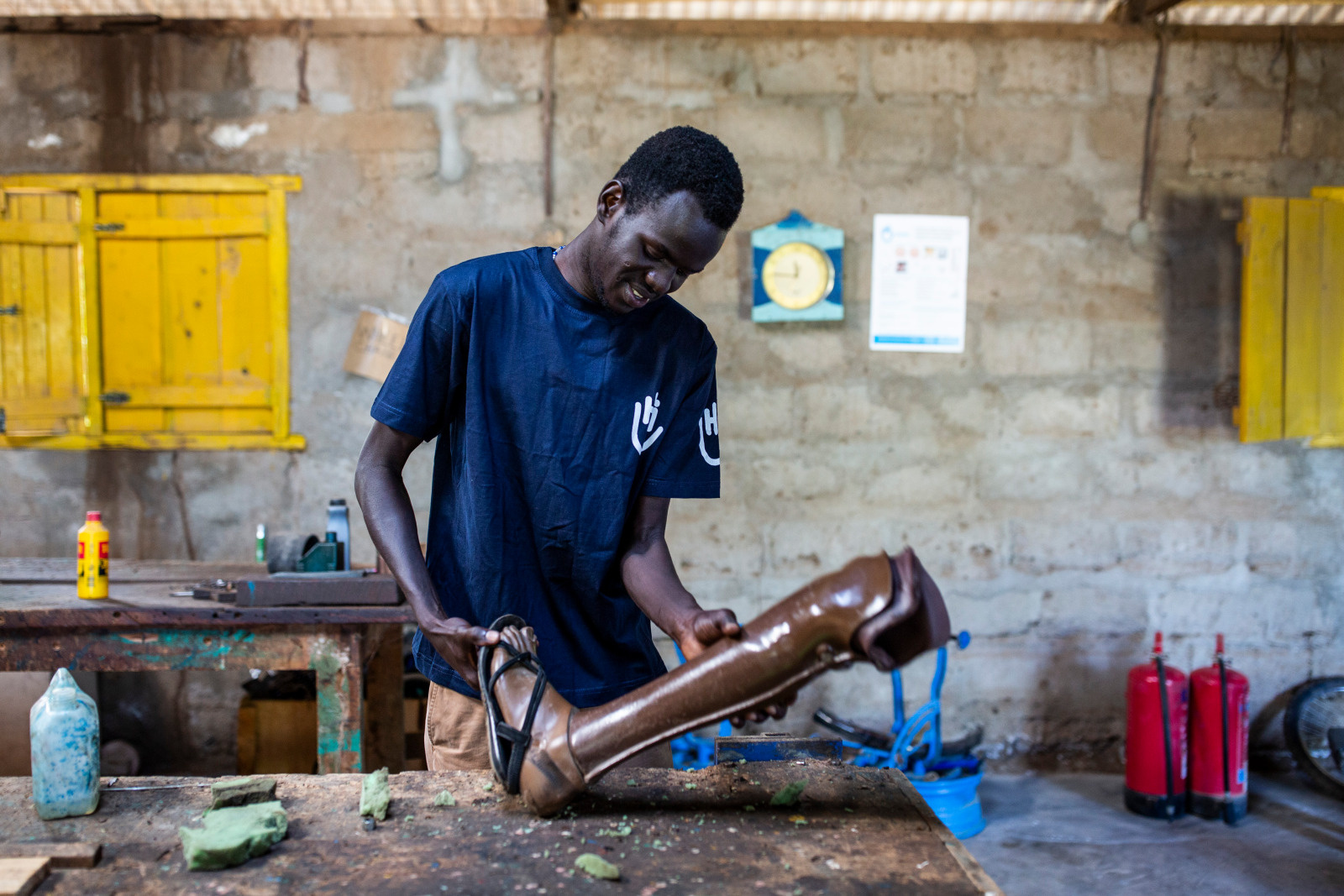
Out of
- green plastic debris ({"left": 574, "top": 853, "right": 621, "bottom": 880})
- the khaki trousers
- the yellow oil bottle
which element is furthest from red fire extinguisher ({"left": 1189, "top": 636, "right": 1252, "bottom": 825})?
the yellow oil bottle

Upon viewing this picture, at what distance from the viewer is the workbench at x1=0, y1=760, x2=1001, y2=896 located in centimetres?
114

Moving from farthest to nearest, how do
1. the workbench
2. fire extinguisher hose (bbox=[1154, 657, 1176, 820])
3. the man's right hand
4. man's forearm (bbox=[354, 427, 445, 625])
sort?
fire extinguisher hose (bbox=[1154, 657, 1176, 820]), man's forearm (bbox=[354, 427, 445, 625]), the man's right hand, the workbench

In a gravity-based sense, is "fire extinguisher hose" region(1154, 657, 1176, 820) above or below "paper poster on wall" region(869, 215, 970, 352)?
below

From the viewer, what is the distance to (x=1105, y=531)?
12.2 feet

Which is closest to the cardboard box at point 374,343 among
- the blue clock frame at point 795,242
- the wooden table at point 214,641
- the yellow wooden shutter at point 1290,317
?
the wooden table at point 214,641

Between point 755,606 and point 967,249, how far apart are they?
172cm

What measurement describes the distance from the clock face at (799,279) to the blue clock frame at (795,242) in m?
0.02

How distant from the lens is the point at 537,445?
5.17 ft

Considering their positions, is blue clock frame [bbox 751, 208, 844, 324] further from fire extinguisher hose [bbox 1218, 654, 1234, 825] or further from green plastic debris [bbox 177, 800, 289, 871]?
green plastic debris [bbox 177, 800, 289, 871]

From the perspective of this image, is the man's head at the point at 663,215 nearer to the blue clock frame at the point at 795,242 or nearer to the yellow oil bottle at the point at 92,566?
the yellow oil bottle at the point at 92,566

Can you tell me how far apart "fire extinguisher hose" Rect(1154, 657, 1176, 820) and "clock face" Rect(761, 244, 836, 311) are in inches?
75.7

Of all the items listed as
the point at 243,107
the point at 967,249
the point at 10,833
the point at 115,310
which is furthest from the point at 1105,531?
the point at 115,310

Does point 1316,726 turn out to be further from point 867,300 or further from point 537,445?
point 537,445

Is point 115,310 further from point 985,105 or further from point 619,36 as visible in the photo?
point 985,105
